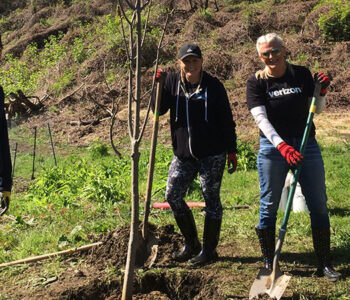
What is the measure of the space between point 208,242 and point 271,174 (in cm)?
88

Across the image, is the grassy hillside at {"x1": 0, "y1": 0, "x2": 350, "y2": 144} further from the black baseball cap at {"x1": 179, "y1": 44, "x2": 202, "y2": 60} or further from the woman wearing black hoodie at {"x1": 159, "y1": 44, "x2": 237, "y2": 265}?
the black baseball cap at {"x1": 179, "y1": 44, "x2": 202, "y2": 60}

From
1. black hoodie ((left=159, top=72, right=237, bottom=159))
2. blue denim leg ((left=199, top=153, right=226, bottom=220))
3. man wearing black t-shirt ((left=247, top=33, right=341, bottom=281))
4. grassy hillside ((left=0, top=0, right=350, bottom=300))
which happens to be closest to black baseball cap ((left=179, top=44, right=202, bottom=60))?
black hoodie ((left=159, top=72, right=237, bottom=159))

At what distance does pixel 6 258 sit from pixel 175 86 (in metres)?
2.40

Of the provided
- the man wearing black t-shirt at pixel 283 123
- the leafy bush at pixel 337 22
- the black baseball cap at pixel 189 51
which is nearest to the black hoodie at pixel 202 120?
the black baseball cap at pixel 189 51

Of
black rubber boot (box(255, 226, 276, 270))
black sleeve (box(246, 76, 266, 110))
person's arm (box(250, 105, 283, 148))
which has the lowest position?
black rubber boot (box(255, 226, 276, 270))

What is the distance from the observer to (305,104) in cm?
304

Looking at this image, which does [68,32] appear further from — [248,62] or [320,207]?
[320,207]

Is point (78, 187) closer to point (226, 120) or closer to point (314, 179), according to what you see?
point (226, 120)

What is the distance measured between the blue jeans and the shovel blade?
0.43 m

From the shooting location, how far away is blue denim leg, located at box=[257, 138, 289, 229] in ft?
10.0

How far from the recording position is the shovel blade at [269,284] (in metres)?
2.79

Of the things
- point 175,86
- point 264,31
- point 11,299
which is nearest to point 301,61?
point 264,31

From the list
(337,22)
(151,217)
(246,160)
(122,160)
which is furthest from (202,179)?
(337,22)

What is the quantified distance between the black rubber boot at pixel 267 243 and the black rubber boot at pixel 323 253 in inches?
12.7
